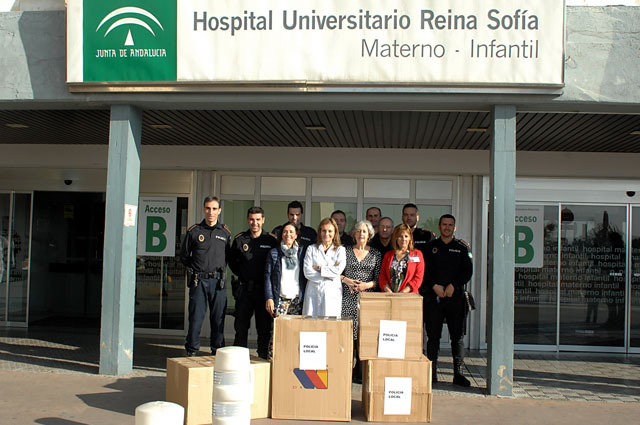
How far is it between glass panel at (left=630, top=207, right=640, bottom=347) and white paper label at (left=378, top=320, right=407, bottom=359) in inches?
220

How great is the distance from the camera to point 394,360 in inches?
209

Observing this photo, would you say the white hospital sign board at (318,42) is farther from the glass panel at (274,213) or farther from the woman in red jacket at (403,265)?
the glass panel at (274,213)

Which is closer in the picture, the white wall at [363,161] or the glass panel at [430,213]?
the white wall at [363,161]

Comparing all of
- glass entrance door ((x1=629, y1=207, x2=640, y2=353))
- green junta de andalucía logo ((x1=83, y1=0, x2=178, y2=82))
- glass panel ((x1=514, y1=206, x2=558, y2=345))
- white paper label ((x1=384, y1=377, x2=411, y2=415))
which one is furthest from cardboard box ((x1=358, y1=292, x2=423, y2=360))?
glass entrance door ((x1=629, y1=207, x2=640, y2=353))

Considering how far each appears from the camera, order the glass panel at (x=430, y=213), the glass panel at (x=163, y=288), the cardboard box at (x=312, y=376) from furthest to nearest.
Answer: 1. the glass panel at (x=163, y=288)
2. the glass panel at (x=430, y=213)
3. the cardboard box at (x=312, y=376)

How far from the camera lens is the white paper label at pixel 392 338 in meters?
5.34

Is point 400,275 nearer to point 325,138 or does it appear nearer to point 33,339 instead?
point 325,138

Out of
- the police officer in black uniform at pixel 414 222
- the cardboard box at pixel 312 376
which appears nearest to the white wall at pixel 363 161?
the police officer in black uniform at pixel 414 222

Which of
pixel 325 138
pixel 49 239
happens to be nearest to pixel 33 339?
pixel 49 239

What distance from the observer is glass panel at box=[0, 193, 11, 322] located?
34.6 feet

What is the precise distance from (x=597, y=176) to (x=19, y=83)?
789 centimetres

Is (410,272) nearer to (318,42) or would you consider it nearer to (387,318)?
(387,318)

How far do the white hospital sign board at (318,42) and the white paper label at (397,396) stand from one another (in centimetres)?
288

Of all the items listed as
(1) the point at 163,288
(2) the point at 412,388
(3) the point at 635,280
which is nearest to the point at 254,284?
(2) the point at 412,388
